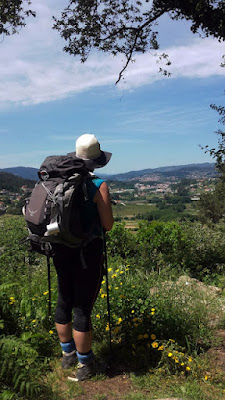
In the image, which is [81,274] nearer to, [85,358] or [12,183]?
[85,358]

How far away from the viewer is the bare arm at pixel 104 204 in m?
2.73

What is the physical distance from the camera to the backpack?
8.32 feet

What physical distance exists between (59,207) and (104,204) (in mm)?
389

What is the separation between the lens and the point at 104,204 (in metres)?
2.73

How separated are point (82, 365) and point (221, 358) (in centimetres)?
131

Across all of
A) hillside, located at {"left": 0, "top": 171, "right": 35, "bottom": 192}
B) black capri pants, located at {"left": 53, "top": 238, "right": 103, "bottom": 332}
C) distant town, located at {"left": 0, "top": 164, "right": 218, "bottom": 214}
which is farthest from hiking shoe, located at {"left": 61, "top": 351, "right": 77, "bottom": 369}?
hillside, located at {"left": 0, "top": 171, "right": 35, "bottom": 192}

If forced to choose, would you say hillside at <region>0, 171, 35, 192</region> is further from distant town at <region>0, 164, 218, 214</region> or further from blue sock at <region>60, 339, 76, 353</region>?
blue sock at <region>60, 339, 76, 353</region>

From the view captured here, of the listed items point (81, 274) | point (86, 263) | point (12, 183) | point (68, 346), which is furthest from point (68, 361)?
point (12, 183)

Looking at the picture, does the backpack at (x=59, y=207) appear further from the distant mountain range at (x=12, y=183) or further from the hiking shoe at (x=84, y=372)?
the distant mountain range at (x=12, y=183)

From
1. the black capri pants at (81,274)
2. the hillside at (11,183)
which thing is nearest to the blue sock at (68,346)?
the black capri pants at (81,274)

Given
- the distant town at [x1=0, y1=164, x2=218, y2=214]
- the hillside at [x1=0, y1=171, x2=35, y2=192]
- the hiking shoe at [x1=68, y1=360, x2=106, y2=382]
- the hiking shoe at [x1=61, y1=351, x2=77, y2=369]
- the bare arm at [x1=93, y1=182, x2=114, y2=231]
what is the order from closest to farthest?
the bare arm at [x1=93, y1=182, x2=114, y2=231], the hiking shoe at [x1=68, y1=360, x2=106, y2=382], the hiking shoe at [x1=61, y1=351, x2=77, y2=369], the distant town at [x1=0, y1=164, x2=218, y2=214], the hillside at [x1=0, y1=171, x2=35, y2=192]

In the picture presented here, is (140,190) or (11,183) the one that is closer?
(11,183)

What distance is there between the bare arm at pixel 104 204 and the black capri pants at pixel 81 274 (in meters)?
0.20

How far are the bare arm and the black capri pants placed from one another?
0.20 metres
